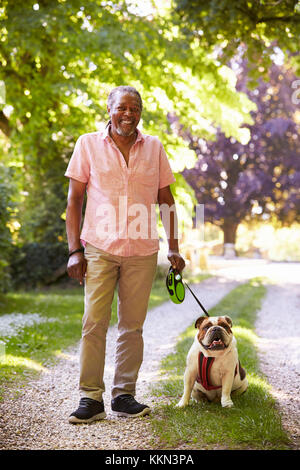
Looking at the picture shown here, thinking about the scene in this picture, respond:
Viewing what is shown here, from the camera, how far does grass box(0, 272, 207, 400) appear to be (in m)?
5.53

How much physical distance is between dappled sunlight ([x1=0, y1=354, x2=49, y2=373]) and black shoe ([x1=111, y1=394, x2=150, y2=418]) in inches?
75.1

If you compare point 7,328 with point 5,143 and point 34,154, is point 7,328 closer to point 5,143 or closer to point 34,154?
point 34,154

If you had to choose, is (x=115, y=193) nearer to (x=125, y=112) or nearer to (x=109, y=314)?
(x=125, y=112)

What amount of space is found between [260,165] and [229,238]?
4.43 metres

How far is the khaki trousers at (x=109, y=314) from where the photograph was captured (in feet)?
12.8

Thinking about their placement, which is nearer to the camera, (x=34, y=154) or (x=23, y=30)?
(x=23, y=30)

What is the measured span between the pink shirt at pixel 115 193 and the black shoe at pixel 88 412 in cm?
109

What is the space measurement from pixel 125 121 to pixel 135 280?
1.16m

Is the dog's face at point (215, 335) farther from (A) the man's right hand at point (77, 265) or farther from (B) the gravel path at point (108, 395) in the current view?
(A) the man's right hand at point (77, 265)

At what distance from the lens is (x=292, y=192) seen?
26094 millimetres

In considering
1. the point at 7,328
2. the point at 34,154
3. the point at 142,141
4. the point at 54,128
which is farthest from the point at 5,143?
the point at 142,141

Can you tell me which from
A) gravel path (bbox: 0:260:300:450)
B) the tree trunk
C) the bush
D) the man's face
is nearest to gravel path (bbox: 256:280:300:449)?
gravel path (bbox: 0:260:300:450)

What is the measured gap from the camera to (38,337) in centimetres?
737
